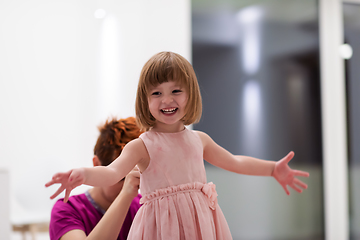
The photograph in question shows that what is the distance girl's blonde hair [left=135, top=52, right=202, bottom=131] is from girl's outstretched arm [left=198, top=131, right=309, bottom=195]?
4.4 inches

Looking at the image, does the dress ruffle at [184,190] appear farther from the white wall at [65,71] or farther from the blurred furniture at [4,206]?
the white wall at [65,71]

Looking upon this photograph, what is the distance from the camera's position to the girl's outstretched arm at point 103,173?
2.05 feet

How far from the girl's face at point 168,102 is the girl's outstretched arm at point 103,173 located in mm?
79

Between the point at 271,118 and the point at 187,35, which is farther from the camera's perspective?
the point at 271,118

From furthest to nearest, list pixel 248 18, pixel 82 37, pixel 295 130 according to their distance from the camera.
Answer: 1. pixel 295 130
2. pixel 248 18
3. pixel 82 37

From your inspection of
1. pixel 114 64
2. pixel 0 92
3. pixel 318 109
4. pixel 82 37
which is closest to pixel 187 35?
pixel 114 64

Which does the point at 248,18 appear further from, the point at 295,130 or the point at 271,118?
the point at 295,130

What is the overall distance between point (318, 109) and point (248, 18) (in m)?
1.02

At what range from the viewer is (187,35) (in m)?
2.37

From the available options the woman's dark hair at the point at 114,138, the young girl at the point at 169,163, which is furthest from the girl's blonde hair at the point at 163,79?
the woman's dark hair at the point at 114,138

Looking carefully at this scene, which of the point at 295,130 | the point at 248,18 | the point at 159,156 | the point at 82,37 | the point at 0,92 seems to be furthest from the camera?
the point at 295,130

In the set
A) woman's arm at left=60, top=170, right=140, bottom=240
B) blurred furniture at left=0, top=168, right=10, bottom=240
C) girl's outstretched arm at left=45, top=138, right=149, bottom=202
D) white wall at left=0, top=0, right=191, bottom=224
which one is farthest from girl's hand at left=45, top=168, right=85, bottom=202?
white wall at left=0, top=0, right=191, bottom=224

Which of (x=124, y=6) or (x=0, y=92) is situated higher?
(x=124, y=6)

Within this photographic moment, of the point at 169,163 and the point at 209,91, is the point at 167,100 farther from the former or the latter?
the point at 209,91
